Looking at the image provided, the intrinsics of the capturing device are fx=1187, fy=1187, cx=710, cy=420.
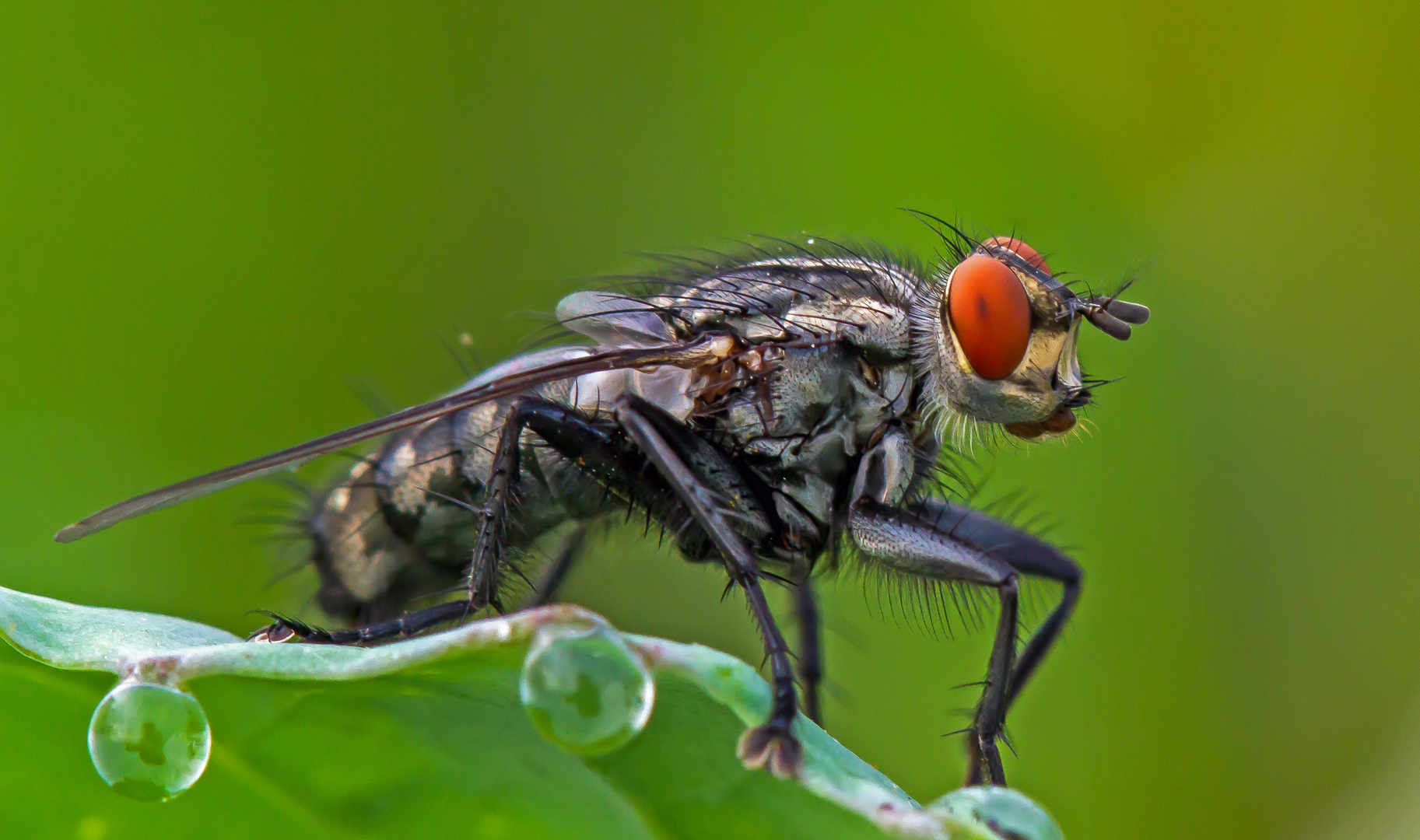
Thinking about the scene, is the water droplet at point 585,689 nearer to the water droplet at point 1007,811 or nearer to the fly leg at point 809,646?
the water droplet at point 1007,811

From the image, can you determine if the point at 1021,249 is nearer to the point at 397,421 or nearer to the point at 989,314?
the point at 989,314

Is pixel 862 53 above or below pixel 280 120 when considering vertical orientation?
above

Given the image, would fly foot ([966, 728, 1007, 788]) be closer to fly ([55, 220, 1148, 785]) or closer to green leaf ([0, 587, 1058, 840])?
fly ([55, 220, 1148, 785])

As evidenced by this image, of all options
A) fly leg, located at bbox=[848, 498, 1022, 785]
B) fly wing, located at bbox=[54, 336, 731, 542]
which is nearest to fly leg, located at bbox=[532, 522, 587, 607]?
fly wing, located at bbox=[54, 336, 731, 542]

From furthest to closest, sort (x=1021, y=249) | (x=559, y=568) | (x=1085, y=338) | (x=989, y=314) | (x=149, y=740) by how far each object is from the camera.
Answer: (x=1085, y=338), (x=559, y=568), (x=1021, y=249), (x=989, y=314), (x=149, y=740)

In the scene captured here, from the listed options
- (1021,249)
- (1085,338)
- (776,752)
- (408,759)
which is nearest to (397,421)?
(408,759)

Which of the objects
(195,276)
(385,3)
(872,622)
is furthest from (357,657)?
(385,3)

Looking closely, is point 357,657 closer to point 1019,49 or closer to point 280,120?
point 1019,49
